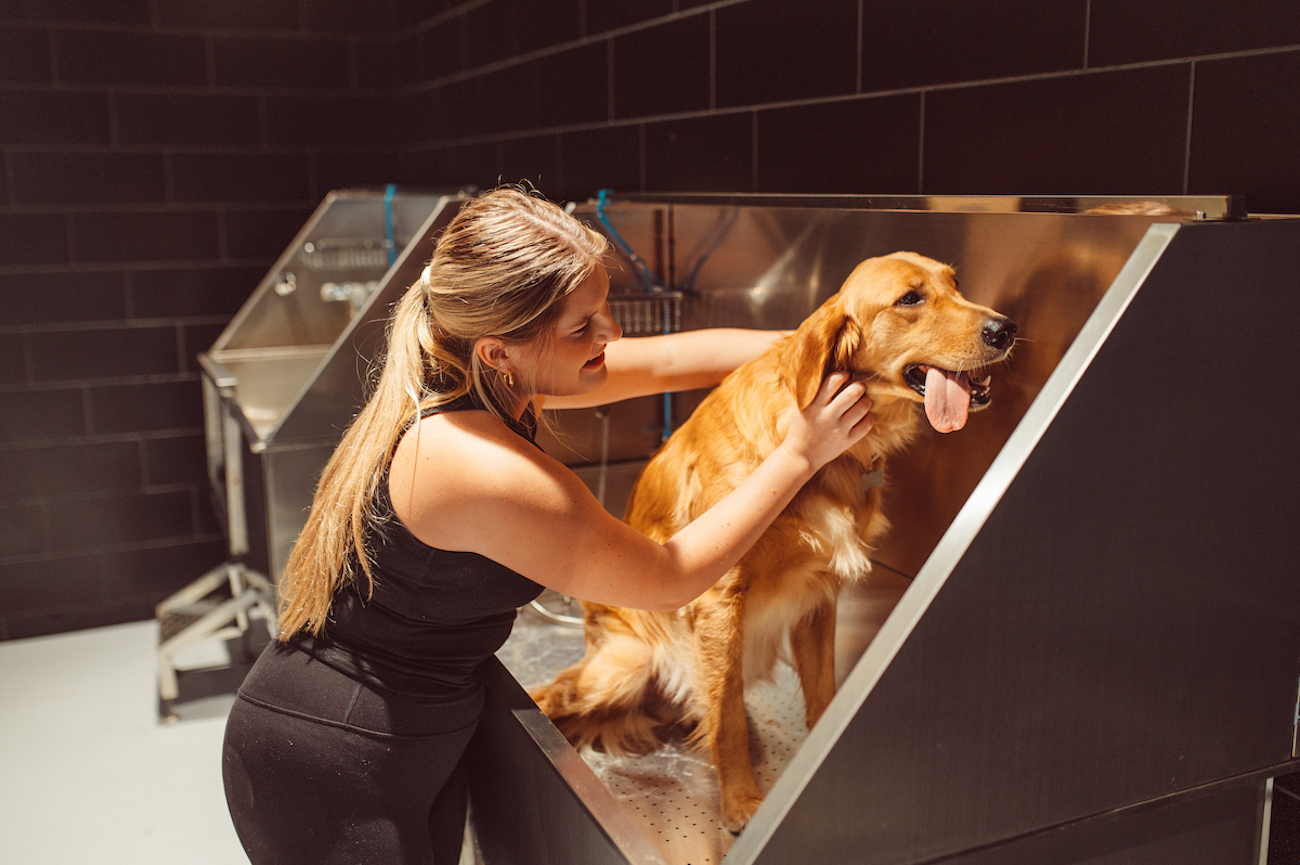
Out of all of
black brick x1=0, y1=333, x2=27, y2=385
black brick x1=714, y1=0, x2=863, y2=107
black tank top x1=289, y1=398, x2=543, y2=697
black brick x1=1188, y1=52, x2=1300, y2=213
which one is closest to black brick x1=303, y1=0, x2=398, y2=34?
→ black brick x1=0, y1=333, x2=27, y2=385

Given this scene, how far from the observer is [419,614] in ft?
4.01

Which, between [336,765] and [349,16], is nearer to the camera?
[336,765]

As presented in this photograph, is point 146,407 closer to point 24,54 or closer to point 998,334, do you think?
point 24,54

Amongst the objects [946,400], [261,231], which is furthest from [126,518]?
[946,400]

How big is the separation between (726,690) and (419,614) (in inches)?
16.1

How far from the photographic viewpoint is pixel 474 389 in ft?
3.92

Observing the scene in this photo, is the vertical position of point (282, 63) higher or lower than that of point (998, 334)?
higher

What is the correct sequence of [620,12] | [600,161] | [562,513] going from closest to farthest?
[562,513], [620,12], [600,161]

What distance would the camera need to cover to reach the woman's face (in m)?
1.18

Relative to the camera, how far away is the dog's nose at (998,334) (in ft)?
3.79

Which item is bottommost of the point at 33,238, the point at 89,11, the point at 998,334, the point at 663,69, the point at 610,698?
the point at 610,698

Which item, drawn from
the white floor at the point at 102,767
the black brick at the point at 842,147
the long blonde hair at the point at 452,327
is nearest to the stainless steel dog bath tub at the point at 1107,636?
the long blonde hair at the point at 452,327

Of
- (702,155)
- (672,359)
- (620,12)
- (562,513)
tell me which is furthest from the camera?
(620,12)

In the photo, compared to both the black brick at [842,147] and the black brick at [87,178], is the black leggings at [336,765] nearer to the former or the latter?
the black brick at [842,147]
